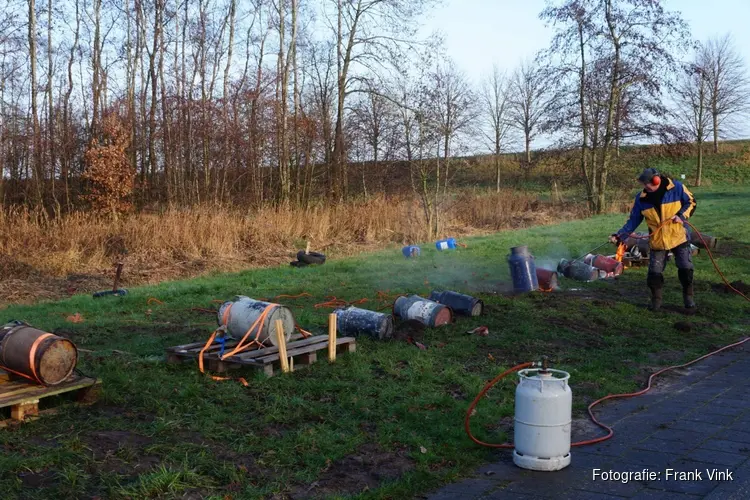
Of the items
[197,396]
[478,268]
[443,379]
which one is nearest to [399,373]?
[443,379]

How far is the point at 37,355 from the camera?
4801 millimetres

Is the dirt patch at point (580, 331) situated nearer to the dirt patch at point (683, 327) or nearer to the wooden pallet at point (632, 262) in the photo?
the dirt patch at point (683, 327)

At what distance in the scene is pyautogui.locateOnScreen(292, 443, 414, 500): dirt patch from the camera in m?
3.78

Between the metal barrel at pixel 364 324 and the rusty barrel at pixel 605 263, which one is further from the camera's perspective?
the rusty barrel at pixel 605 263

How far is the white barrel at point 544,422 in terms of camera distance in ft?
13.2

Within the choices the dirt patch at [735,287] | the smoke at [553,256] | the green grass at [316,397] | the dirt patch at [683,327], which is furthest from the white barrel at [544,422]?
the smoke at [553,256]

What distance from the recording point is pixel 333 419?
16.1 ft

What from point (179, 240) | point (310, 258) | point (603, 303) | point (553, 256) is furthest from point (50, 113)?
point (603, 303)

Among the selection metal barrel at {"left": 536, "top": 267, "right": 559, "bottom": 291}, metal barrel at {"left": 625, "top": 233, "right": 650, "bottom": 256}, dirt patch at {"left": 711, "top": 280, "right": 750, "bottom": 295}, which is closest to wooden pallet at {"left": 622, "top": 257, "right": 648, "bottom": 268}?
metal barrel at {"left": 625, "top": 233, "right": 650, "bottom": 256}

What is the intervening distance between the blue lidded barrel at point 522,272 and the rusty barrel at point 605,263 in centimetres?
225

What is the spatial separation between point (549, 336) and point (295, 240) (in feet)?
39.3

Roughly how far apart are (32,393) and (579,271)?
361 inches

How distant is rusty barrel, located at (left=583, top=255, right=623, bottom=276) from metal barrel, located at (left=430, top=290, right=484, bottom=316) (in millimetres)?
4228

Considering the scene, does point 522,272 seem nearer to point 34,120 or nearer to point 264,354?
point 264,354
